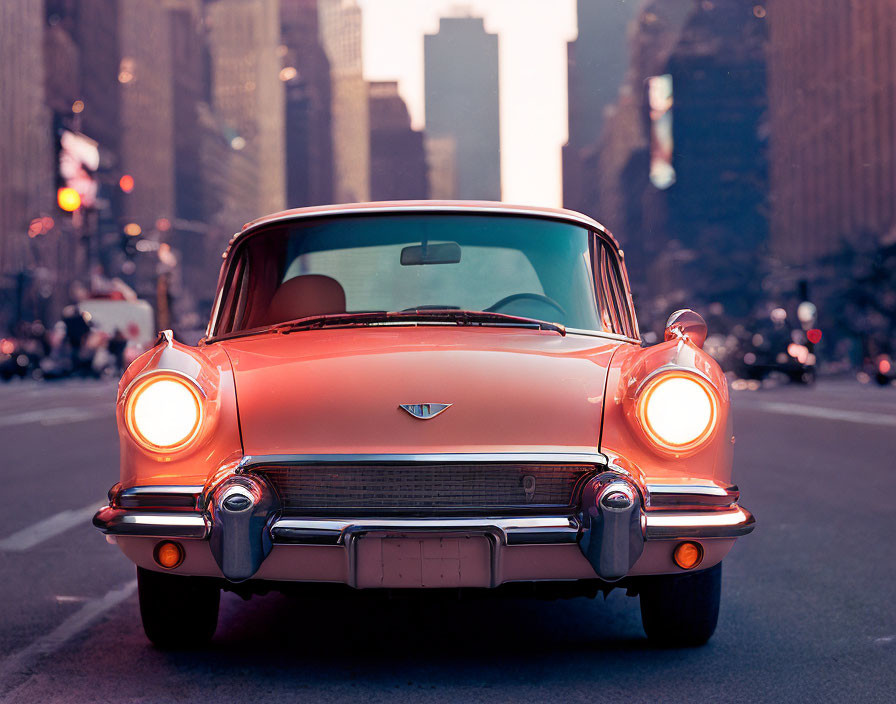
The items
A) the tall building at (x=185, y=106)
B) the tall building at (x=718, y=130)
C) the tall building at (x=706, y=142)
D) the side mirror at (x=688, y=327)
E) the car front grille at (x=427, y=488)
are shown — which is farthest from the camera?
the tall building at (x=185, y=106)

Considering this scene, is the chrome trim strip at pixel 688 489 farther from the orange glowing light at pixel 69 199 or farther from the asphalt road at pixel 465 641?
the orange glowing light at pixel 69 199

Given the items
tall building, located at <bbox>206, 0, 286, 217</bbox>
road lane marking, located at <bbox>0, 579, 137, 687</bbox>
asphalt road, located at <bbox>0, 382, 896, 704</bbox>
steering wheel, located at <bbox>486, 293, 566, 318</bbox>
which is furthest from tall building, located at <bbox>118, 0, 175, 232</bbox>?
steering wheel, located at <bbox>486, 293, 566, 318</bbox>

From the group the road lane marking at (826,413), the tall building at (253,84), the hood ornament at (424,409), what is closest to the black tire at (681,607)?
the hood ornament at (424,409)

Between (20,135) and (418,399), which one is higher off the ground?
(20,135)

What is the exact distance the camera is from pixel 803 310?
39.5m

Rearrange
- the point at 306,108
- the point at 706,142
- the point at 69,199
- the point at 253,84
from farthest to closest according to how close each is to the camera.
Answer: the point at 306,108, the point at 253,84, the point at 706,142, the point at 69,199

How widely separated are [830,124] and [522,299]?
75196mm

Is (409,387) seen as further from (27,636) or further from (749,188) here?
(749,188)

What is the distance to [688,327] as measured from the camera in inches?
188

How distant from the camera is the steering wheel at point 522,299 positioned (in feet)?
16.2

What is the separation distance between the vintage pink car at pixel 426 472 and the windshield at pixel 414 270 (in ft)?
1.94

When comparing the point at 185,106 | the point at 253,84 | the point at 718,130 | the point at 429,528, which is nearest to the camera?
the point at 429,528

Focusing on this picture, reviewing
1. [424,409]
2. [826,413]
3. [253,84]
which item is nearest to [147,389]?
[424,409]

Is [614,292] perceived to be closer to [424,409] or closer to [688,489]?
[688,489]
